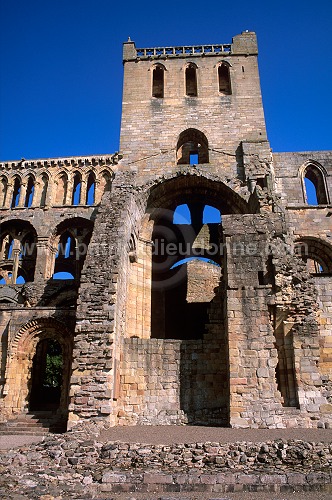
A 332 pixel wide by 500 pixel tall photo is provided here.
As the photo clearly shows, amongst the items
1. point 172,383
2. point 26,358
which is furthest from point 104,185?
point 172,383

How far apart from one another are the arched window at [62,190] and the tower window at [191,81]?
26.1ft

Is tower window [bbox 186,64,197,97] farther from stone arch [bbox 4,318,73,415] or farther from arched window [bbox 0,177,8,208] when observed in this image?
stone arch [bbox 4,318,73,415]

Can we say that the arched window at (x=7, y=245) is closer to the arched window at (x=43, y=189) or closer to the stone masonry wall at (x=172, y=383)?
the arched window at (x=43, y=189)

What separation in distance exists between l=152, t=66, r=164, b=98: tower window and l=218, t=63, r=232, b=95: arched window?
258cm

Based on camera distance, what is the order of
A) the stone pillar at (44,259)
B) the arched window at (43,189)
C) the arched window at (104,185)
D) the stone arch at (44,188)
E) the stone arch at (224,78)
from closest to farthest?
the stone arch at (224,78), the stone pillar at (44,259), the arched window at (104,185), the stone arch at (44,188), the arched window at (43,189)

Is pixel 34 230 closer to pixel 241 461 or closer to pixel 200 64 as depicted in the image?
pixel 200 64

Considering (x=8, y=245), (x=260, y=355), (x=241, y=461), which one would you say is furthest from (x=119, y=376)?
(x=8, y=245)

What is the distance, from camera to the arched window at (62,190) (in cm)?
2119

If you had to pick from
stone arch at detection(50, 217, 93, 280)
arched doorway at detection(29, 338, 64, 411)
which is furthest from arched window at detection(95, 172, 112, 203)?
arched doorway at detection(29, 338, 64, 411)

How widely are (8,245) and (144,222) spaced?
32.2ft

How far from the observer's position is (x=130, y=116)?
663 inches

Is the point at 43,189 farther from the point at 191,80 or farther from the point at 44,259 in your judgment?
the point at 191,80

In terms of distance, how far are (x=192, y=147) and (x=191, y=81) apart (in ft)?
10.4

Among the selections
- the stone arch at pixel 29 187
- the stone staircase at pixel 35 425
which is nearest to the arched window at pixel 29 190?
the stone arch at pixel 29 187
